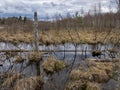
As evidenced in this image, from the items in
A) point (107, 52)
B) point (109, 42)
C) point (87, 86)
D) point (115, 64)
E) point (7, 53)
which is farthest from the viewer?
point (109, 42)

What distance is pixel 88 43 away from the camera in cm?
2441

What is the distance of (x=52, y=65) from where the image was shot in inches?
495

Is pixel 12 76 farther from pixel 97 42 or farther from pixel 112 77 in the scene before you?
pixel 97 42

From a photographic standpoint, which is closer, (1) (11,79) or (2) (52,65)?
(1) (11,79)

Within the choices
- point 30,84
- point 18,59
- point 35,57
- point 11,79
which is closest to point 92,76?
point 30,84

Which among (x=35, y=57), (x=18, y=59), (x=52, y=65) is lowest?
(x=52, y=65)

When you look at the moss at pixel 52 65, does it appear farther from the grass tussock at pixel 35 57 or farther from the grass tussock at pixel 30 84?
the grass tussock at pixel 30 84

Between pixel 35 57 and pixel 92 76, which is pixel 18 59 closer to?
pixel 35 57

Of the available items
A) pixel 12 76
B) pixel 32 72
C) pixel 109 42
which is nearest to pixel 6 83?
pixel 12 76

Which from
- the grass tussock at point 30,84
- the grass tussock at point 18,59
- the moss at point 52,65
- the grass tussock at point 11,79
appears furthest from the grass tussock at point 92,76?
the grass tussock at point 18,59

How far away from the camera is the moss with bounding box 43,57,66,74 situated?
482 inches

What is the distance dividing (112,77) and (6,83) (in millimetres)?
4269

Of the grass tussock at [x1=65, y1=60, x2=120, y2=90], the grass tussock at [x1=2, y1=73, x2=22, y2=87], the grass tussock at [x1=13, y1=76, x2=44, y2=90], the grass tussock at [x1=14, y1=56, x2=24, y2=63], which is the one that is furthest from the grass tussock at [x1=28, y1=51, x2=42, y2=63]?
the grass tussock at [x1=13, y1=76, x2=44, y2=90]

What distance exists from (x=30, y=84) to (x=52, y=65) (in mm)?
3166
